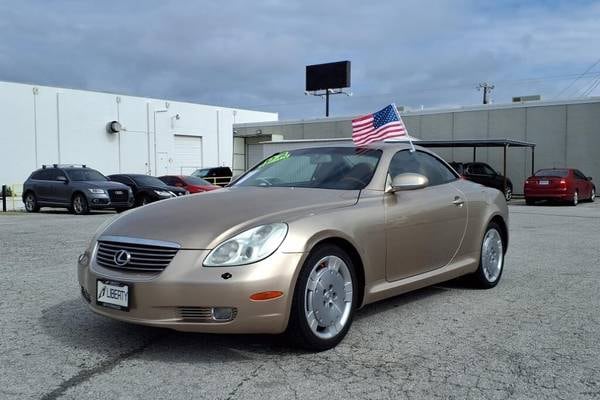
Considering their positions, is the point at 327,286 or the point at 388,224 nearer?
the point at 327,286

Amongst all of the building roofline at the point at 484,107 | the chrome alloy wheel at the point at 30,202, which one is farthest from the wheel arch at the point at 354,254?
the building roofline at the point at 484,107

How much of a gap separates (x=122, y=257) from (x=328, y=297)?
1.42 m

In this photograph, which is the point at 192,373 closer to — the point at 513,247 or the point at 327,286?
the point at 327,286

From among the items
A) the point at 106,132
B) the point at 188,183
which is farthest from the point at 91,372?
the point at 106,132

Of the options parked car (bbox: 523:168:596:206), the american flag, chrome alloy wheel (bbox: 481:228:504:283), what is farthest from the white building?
chrome alloy wheel (bbox: 481:228:504:283)

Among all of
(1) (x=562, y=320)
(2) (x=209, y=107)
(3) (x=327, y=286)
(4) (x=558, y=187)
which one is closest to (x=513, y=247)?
(1) (x=562, y=320)

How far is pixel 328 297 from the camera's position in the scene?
4.23 metres

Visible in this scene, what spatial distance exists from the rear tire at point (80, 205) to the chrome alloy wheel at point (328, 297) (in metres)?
15.7

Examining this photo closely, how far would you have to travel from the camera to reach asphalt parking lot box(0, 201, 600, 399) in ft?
11.6

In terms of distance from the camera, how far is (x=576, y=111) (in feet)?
90.2

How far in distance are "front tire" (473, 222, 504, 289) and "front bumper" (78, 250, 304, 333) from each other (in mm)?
2930

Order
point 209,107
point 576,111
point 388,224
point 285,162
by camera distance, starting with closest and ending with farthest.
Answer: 1. point 388,224
2. point 285,162
3. point 576,111
4. point 209,107

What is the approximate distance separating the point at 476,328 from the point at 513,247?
17.0 ft

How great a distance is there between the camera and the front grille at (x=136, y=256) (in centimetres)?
391
